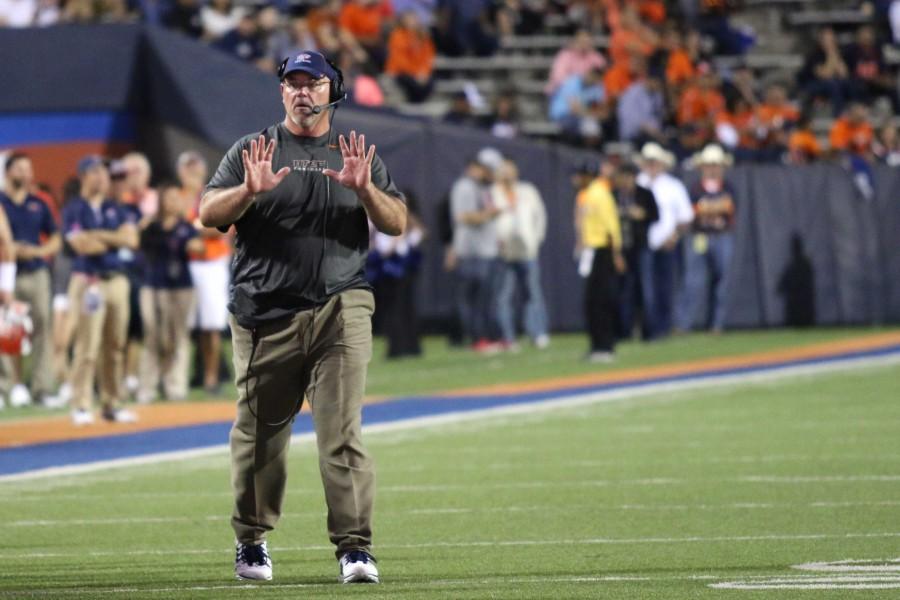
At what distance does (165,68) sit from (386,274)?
10.7 feet

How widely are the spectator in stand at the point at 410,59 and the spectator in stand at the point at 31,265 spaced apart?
11.1m

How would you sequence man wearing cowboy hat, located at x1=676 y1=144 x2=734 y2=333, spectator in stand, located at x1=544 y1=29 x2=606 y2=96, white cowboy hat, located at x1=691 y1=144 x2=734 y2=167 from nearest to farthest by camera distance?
white cowboy hat, located at x1=691 y1=144 x2=734 y2=167 → man wearing cowboy hat, located at x1=676 y1=144 x2=734 y2=333 → spectator in stand, located at x1=544 y1=29 x2=606 y2=96

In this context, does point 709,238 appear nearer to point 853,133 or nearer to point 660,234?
point 660,234

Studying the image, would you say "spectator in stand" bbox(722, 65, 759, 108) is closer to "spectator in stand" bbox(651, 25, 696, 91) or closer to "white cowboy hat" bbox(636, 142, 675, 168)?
"spectator in stand" bbox(651, 25, 696, 91)

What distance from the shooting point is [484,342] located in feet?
80.5

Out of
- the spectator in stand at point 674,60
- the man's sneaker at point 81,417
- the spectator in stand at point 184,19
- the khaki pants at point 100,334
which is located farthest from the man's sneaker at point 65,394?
the spectator in stand at point 674,60

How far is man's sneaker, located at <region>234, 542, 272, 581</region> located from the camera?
27.2 ft

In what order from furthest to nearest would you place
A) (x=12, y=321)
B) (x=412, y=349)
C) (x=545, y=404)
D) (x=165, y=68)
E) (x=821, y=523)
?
1. (x=412, y=349)
2. (x=165, y=68)
3. (x=545, y=404)
4. (x=12, y=321)
5. (x=821, y=523)

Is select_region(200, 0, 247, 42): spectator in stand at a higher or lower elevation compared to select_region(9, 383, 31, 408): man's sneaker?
higher

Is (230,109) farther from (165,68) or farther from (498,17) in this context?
(498,17)

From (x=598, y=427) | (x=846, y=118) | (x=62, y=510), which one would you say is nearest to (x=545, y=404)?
(x=598, y=427)

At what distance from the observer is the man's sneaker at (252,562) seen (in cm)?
830

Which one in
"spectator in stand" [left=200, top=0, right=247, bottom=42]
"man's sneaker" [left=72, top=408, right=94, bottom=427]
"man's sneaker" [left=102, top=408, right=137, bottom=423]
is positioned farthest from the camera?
"spectator in stand" [left=200, top=0, right=247, bottom=42]

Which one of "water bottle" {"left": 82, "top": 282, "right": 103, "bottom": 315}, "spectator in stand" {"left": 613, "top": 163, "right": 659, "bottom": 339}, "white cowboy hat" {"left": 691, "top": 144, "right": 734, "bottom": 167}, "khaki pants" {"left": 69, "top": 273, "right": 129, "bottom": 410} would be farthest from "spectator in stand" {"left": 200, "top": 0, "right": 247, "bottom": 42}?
"water bottle" {"left": 82, "top": 282, "right": 103, "bottom": 315}
